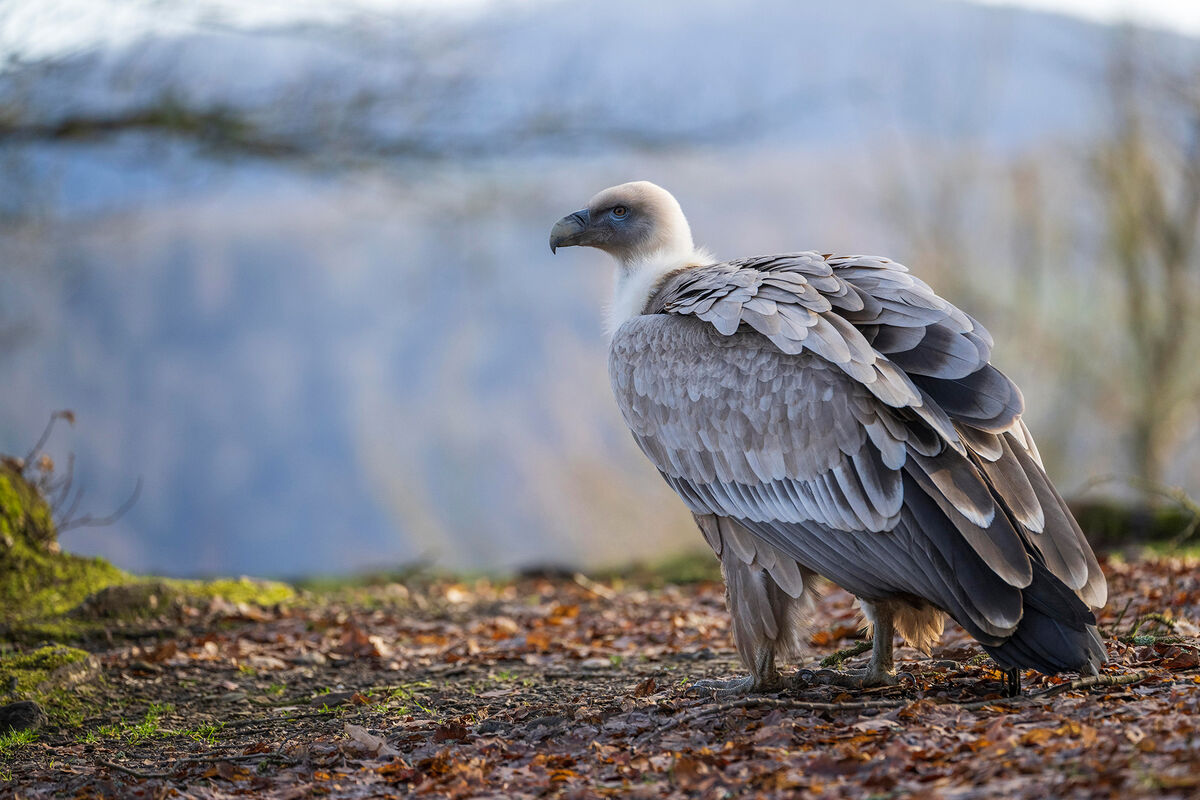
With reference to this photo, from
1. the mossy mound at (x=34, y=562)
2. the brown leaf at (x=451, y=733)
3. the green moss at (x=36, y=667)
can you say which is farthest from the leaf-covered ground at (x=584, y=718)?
the mossy mound at (x=34, y=562)

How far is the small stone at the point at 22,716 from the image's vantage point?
5398mm

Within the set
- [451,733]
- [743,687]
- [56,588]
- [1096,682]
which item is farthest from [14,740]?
[1096,682]

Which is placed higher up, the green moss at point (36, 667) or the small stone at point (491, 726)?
the green moss at point (36, 667)

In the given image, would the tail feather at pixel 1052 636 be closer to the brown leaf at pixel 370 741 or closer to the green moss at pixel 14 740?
the brown leaf at pixel 370 741

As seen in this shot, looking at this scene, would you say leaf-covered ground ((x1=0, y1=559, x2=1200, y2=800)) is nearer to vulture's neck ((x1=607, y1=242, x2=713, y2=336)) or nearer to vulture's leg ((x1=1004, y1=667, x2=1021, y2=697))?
vulture's leg ((x1=1004, y1=667, x2=1021, y2=697))

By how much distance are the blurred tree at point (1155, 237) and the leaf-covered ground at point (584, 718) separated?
34.4 ft

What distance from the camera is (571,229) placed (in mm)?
6582

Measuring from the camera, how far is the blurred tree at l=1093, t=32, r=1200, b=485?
16.8 metres

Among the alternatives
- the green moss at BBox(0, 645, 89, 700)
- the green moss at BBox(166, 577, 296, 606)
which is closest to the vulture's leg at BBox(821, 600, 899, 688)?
the green moss at BBox(0, 645, 89, 700)

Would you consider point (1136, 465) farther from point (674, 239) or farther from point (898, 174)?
point (674, 239)

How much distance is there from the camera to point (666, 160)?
44.0 ft

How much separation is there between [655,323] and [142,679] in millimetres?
3540

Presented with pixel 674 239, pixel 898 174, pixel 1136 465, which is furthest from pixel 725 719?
pixel 898 174

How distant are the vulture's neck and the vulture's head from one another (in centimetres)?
1
